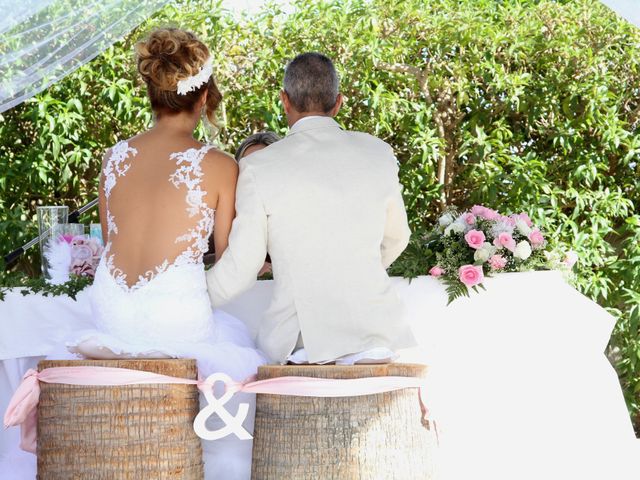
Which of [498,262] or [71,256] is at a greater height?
[71,256]

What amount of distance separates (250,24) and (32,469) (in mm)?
2714

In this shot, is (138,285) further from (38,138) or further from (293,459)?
(38,138)

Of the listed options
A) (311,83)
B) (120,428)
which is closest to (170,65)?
(311,83)

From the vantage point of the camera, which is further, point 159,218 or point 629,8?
point 159,218

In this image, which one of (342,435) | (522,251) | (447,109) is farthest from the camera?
(447,109)

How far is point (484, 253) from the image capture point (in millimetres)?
3332

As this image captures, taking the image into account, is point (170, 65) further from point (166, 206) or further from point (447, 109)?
point (447, 109)

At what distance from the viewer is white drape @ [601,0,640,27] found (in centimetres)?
267

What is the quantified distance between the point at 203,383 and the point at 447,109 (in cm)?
317

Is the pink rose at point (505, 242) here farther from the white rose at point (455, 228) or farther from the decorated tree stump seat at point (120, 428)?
the decorated tree stump seat at point (120, 428)

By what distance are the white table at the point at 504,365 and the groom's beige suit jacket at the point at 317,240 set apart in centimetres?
59

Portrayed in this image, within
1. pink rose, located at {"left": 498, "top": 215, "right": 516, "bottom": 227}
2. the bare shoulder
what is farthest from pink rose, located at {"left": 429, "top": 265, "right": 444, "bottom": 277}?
the bare shoulder

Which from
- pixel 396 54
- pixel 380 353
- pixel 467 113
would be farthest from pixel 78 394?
pixel 467 113

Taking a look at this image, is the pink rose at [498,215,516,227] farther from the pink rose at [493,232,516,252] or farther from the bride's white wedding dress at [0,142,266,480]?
the bride's white wedding dress at [0,142,266,480]
